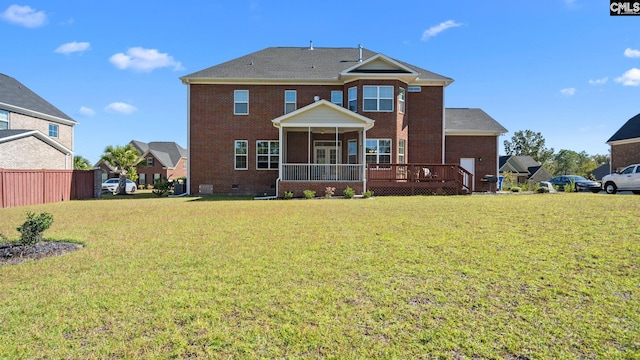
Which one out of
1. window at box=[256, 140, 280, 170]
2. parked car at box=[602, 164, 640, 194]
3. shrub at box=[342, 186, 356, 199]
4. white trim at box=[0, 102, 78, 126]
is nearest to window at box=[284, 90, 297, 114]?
window at box=[256, 140, 280, 170]

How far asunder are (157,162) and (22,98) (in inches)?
1084

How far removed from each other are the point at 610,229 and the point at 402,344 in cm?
680

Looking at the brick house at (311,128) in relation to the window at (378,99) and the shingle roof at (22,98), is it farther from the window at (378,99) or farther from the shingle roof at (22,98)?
the shingle roof at (22,98)

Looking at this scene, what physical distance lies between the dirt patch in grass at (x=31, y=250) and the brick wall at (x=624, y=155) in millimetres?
39153

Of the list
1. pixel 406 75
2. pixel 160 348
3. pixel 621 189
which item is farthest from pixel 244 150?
pixel 621 189

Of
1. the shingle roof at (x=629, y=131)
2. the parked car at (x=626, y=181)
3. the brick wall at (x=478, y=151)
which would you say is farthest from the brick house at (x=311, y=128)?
the shingle roof at (x=629, y=131)

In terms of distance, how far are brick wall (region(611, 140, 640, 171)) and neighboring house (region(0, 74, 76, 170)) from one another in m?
44.7

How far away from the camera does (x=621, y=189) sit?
19.5 metres

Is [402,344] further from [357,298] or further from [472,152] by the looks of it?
[472,152]

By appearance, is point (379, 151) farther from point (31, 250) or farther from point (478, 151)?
point (31, 250)

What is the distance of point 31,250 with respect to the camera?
648cm

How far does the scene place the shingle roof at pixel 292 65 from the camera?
813 inches

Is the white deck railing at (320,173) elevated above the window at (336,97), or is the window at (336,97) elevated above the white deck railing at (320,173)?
the window at (336,97)
